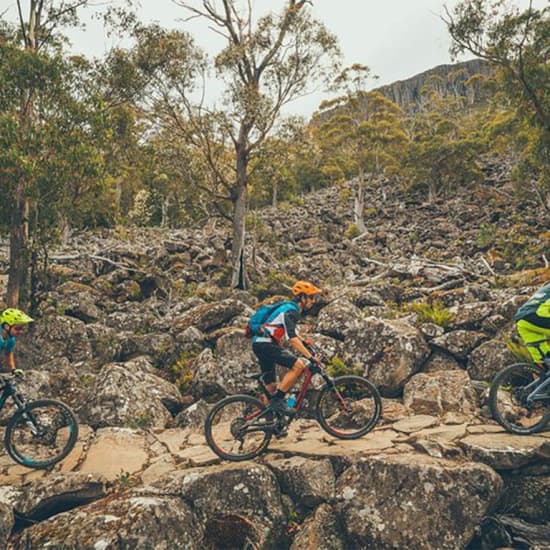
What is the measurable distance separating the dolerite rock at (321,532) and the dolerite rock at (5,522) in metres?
3.56

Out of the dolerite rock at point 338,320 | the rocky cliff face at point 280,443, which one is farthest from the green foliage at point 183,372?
the dolerite rock at point 338,320

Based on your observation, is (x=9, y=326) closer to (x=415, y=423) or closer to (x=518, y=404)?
(x=415, y=423)

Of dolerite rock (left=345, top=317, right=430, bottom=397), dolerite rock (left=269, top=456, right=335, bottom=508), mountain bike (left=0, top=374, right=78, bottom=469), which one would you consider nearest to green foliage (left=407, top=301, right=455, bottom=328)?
dolerite rock (left=345, top=317, right=430, bottom=397)

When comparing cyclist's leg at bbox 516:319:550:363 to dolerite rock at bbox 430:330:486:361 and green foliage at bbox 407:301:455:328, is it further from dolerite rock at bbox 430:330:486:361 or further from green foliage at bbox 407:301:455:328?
green foliage at bbox 407:301:455:328

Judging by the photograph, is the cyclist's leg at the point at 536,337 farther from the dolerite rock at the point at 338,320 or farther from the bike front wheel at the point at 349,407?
the dolerite rock at the point at 338,320

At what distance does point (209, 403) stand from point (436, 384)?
4788 mm

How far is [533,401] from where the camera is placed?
20.4ft

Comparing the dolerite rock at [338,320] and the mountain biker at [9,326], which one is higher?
the mountain biker at [9,326]

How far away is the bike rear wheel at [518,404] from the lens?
20.7 feet

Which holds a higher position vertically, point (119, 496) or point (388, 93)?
point (388, 93)

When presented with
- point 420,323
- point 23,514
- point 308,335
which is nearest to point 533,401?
point 420,323

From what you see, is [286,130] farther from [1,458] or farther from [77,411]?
[1,458]

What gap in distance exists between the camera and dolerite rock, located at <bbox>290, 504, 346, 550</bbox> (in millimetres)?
5258

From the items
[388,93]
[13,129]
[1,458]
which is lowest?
[1,458]
